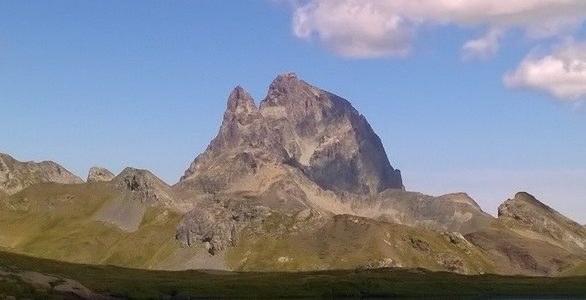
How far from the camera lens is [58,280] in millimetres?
197625

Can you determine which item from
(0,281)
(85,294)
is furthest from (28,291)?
(85,294)

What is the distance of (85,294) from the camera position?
195125 mm

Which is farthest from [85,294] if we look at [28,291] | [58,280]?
[28,291]

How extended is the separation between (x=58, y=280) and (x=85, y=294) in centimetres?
819

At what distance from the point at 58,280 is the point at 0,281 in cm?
2116

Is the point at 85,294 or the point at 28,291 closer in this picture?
the point at 28,291

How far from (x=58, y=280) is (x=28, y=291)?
2355cm

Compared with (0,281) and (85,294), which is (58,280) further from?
(0,281)

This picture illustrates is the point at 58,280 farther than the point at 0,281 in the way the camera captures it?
Yes

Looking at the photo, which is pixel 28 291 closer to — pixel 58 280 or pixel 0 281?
pixel 0 281

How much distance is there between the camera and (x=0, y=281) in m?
178

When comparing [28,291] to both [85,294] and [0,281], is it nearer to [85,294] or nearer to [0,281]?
[0,281]

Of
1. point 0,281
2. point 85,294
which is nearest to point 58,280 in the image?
point 85,294
